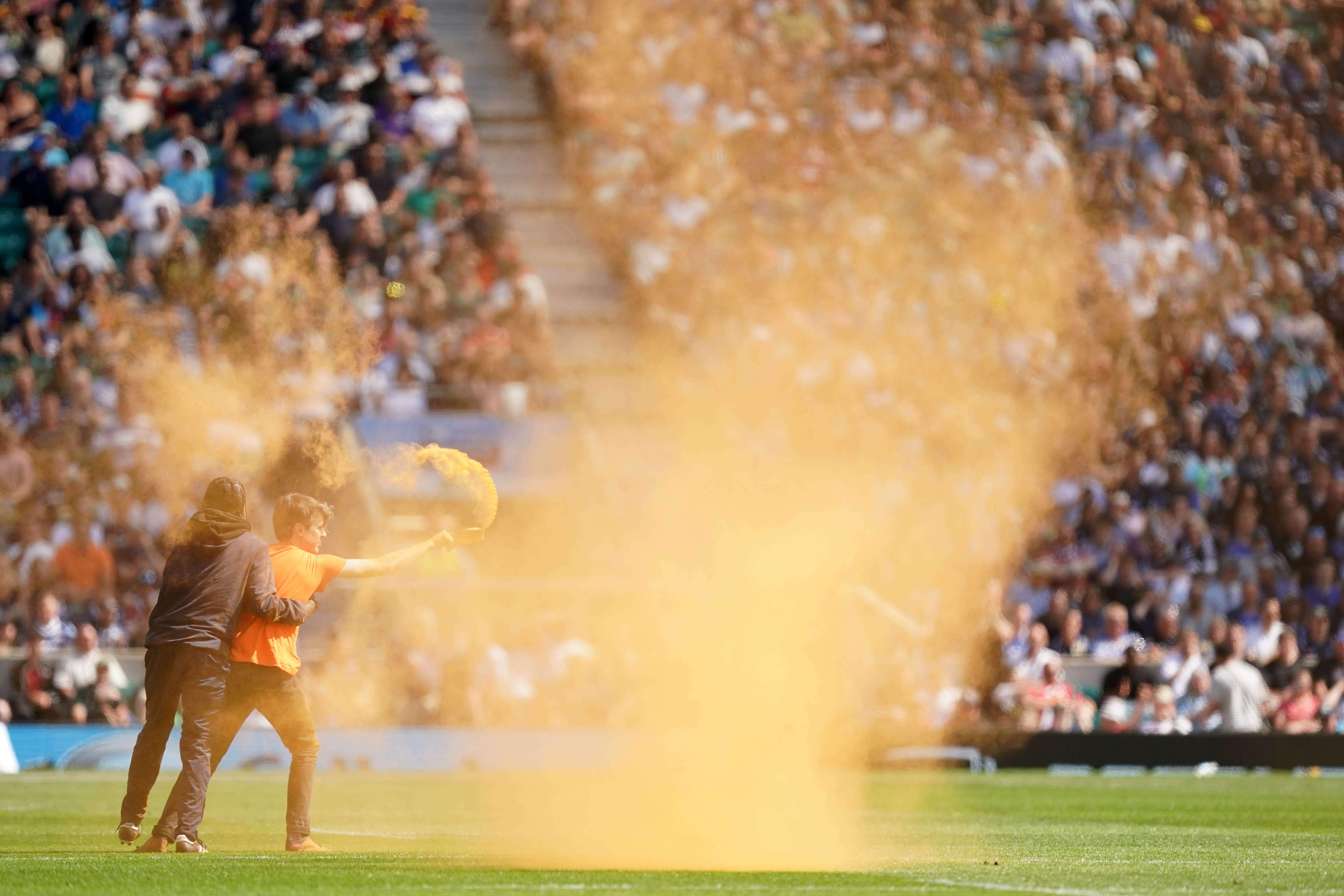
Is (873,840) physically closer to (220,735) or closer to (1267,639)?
(220,735)

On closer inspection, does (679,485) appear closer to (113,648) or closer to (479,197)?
(479,197)

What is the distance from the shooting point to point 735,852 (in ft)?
32.0

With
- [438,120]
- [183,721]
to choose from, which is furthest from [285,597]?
[438,120]

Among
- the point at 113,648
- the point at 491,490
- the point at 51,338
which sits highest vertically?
the point at 491,490

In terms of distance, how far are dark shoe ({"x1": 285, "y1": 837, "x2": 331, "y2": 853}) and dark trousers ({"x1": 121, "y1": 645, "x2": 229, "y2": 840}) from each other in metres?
0.49

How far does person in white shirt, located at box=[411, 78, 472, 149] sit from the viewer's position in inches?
917

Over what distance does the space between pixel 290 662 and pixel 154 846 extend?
1.10 m

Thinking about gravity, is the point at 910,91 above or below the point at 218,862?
above

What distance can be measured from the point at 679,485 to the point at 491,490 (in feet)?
35.3

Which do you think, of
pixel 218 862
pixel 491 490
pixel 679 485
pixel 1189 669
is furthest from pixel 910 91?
pixel 218 862

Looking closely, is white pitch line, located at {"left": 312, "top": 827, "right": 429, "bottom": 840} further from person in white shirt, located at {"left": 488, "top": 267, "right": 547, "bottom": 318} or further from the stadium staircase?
person in white shirt, located at {"left": 488, "top": 267, "right": 547, "bottom": 318}

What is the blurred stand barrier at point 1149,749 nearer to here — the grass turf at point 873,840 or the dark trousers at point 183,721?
the grass turf at point 873,840

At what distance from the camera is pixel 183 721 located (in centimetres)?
942

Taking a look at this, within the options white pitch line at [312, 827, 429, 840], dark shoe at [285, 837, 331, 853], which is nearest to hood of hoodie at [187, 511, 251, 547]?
dark shoe at [285, 837, 331, 853]
